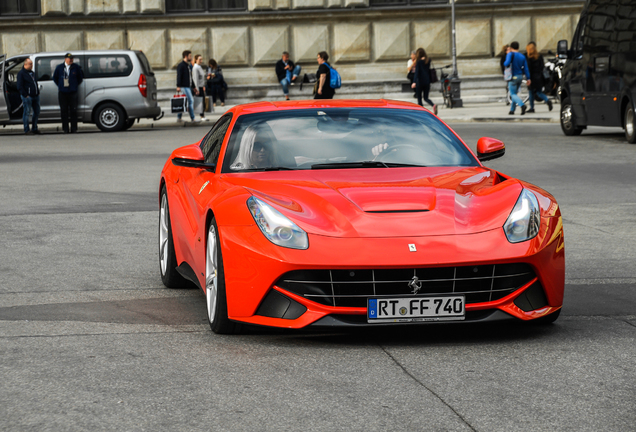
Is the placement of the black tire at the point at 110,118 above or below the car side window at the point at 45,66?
below

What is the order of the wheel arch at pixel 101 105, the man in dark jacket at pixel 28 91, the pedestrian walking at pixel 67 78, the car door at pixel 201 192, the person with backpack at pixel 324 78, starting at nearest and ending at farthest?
the car door at pixel 201 192 → the person with backpack at pixel 324 78 → the man in dark jacket at pixel 28 91 → the pedestrian walking at pixel 67 78 → the wheel arch at pixel 101 105

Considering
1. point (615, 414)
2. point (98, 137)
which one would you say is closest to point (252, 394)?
point (615, 414)

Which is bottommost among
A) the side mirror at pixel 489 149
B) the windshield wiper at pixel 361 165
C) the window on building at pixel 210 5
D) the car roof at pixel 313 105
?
the windshield wiper at pixel 361 165

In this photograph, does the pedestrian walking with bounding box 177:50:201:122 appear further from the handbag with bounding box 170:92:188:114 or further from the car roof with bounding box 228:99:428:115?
the car roof with bounding box 228:99:428:115

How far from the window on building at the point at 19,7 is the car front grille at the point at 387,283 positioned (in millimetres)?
34517

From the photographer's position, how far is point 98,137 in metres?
24.7

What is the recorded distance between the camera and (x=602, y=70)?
1969 centimetres

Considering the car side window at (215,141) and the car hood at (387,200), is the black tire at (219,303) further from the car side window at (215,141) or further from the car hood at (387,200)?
the car side window at (215,141)

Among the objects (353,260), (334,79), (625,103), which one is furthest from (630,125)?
(353,260)

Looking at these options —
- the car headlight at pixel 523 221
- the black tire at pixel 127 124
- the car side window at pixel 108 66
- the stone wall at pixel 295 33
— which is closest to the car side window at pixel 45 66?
the car side window at pixel 108 66

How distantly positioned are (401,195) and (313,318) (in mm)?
823

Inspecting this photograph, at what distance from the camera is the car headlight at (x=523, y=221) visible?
529cm

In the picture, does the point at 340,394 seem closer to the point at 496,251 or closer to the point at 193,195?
the point at 496,251

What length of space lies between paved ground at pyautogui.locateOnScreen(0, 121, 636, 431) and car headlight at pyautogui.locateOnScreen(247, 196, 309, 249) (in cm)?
53
